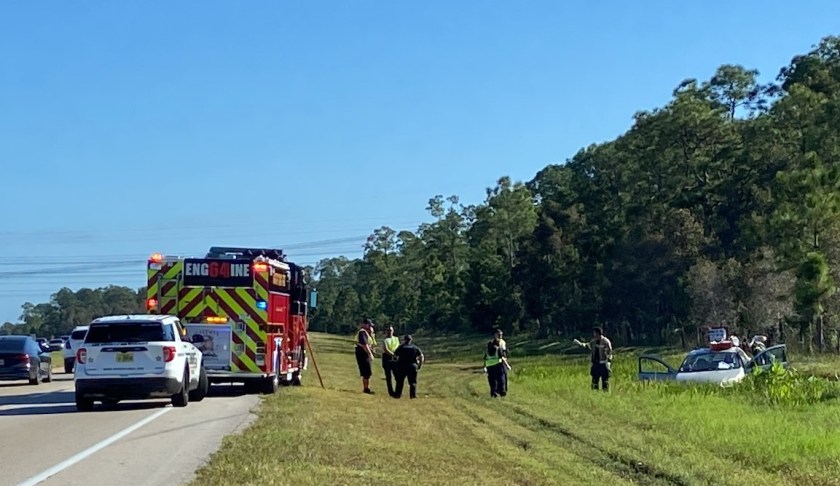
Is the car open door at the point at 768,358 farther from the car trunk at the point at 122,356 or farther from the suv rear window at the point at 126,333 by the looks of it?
the car trunk at the point at 122,356

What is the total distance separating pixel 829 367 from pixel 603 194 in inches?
2187

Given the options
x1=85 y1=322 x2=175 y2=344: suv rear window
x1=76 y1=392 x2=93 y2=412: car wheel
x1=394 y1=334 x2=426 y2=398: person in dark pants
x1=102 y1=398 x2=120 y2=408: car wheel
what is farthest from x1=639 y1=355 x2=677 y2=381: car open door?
x1=76 y1=392 x2=93 y2=412: car wheel

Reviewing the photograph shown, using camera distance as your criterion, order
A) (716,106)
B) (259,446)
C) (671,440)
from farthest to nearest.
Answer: (716,106), (671,440), (259,446)

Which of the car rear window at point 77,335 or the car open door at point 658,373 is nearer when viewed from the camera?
the car open door at point 658,373

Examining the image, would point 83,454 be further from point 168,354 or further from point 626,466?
point 626,466

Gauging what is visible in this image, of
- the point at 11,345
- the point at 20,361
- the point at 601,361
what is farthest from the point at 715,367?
the point at 11,345

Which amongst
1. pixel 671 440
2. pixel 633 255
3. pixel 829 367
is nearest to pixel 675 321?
pixel 633 255

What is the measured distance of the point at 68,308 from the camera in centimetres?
16600

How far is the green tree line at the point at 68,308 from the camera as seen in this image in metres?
159

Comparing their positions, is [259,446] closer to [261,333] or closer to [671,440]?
[671,440]

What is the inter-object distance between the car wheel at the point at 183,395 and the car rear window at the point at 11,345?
14.0 metres

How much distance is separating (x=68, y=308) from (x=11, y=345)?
138m

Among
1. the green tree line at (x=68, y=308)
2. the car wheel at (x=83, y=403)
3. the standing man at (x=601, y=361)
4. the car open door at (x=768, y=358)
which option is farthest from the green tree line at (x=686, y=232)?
the green tree line at (x=68, y=308)

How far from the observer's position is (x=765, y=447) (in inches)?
622
